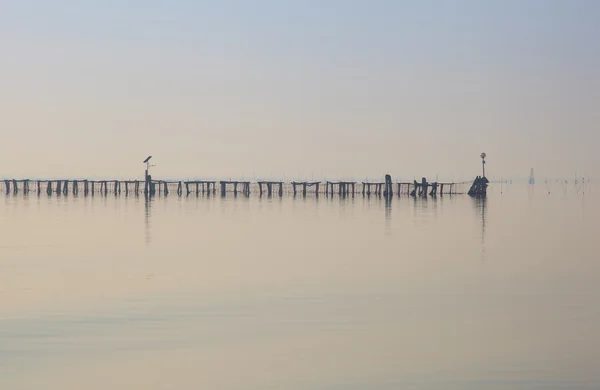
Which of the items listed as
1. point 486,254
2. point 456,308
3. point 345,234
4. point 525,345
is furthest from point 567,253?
point 525,345

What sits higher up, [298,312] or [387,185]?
[387,185]

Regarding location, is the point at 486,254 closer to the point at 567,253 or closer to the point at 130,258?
the point at 567,253

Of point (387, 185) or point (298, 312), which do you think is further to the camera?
point (387, 185)

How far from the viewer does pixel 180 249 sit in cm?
3631

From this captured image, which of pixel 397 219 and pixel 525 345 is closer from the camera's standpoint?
pixel 525 345

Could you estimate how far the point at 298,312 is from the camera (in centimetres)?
2145

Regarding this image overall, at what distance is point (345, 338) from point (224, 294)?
6399mm

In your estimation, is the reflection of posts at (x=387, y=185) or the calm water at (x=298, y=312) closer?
the calm water at (x=298, y=312)

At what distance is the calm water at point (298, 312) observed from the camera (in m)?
15.7

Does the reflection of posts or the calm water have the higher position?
the reflection of posts

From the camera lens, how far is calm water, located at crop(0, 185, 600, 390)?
15.7m

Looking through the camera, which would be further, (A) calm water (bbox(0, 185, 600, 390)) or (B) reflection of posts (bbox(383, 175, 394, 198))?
(B) reflection of posts (bbox(383, 175, 394, 198))

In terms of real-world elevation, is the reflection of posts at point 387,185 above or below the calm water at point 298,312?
above

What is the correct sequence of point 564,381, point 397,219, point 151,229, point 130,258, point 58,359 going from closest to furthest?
point 564,381 < point 58,359 < point 130,258 < point 151,229 < point 397,219
